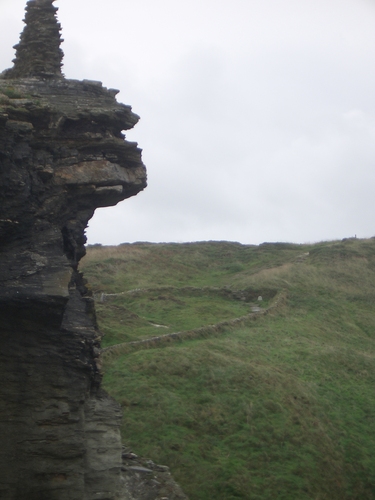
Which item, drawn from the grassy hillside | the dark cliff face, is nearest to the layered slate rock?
the dark cliff face

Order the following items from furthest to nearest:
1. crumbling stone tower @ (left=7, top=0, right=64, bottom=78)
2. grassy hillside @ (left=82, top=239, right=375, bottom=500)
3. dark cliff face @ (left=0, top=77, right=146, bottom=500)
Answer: grassy hillside @ (left=82, top=239, right=375, bottom=500) → crumbling stone tower @ (left=7, top=0, right=64, bottom=78) → dark cliff face @ (left=0, top=77, right=146, bottom=500)

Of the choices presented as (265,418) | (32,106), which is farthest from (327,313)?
(32,106)

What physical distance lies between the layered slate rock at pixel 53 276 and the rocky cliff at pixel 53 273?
0.03m

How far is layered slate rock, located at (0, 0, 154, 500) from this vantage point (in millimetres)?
14906

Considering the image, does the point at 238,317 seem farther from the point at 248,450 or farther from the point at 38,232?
the point at 38,232

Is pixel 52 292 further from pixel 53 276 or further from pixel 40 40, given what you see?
pixel 40 40

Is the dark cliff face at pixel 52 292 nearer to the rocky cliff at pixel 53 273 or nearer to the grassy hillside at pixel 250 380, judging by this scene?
the rocky cliff at pixel 53 273

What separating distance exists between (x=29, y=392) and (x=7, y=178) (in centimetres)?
498

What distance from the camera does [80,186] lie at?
17.2m

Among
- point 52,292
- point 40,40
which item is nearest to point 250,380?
point 52,292

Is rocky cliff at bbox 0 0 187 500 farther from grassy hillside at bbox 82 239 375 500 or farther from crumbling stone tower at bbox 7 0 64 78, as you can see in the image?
grassy hillside at bbox 82 239 375 500

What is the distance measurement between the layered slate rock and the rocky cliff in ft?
0.08

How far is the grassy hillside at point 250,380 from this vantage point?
2212 cm

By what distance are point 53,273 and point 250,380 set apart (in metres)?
15.2
